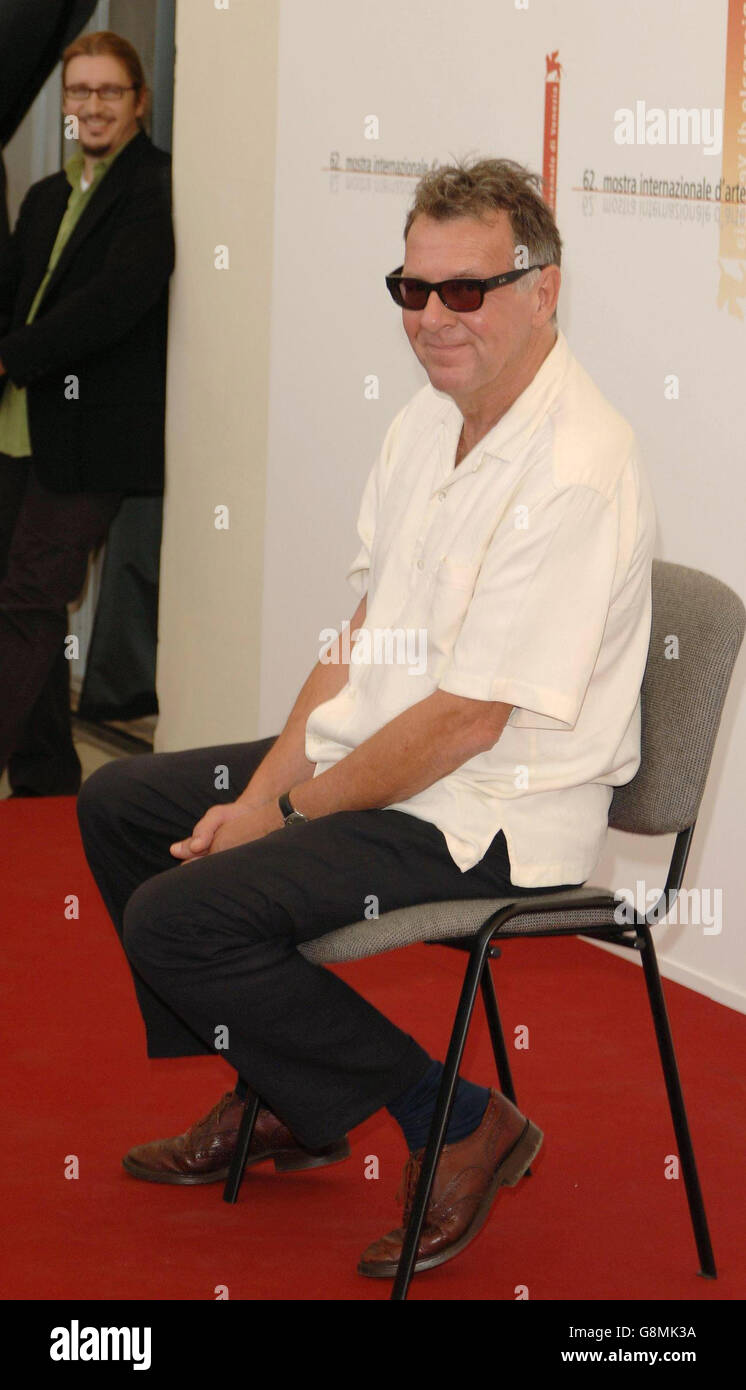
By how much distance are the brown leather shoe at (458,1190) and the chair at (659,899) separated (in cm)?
13

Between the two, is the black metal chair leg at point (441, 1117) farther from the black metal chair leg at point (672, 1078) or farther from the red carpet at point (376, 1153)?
the black metal chair leg at point (672, 1078)

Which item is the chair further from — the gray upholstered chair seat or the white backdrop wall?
the white backdrop wall

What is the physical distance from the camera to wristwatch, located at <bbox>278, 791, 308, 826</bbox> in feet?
6.75

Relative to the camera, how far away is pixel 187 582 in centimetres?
459

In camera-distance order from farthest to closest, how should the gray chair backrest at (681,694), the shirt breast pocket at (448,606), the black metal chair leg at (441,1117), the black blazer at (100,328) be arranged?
the black blazer at (100,328) < the shirt breast pocket at (448,606) < the gray chair backrest at (681,694) < the black metal chair leg at (441,1117)

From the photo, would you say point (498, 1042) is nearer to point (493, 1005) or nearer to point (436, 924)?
point (493, 1005)

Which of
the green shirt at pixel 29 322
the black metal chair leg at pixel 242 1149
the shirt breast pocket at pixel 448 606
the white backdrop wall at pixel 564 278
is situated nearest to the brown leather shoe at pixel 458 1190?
the black metal chair leg at pixel 242 1149

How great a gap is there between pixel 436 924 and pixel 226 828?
394mm

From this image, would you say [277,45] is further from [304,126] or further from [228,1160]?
[228,1160]

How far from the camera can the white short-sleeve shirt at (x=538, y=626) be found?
187cm

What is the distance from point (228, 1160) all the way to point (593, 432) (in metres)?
1.10

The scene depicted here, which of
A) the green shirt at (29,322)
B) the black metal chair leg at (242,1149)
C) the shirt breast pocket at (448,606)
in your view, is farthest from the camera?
the green shirt at (29,322)

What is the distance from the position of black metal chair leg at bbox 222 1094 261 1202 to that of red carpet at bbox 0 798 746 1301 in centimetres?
2

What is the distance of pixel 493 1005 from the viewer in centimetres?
222
